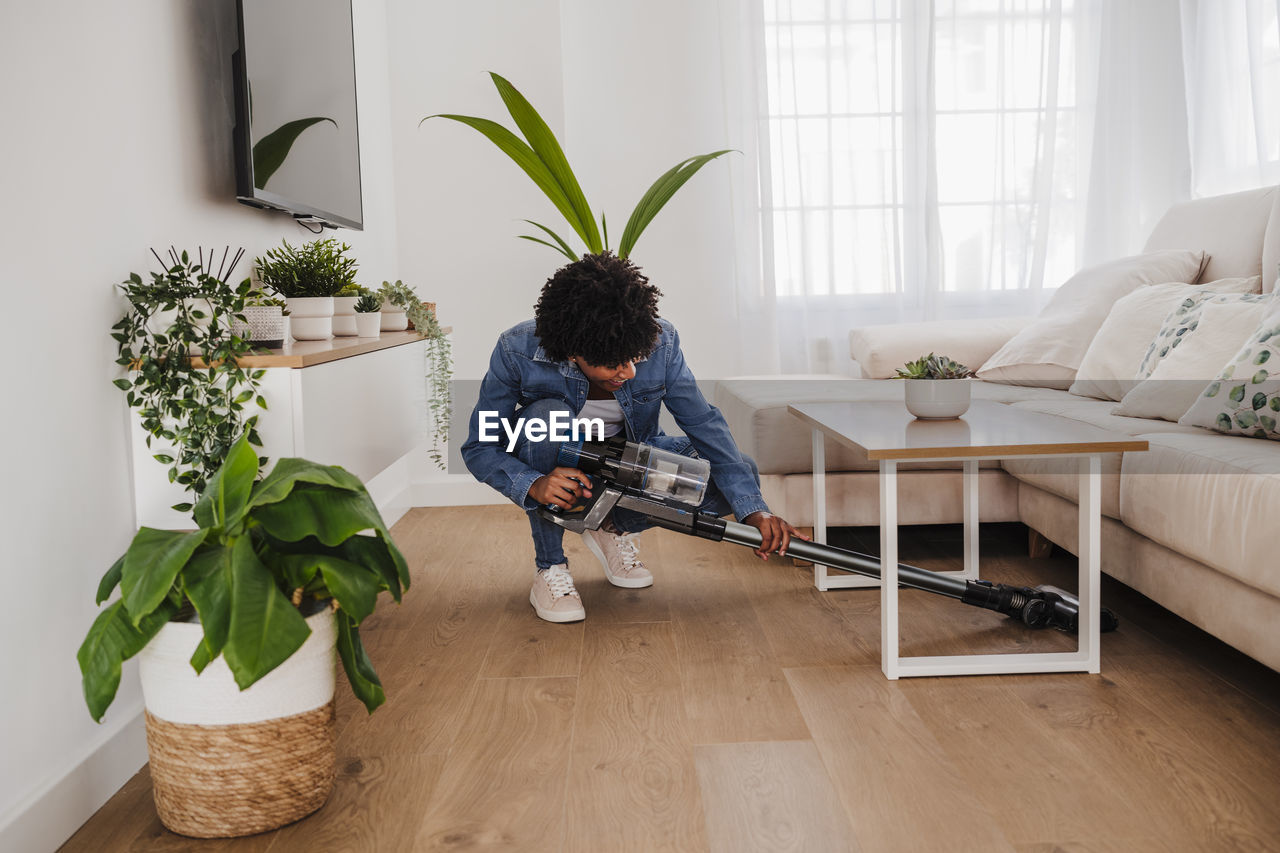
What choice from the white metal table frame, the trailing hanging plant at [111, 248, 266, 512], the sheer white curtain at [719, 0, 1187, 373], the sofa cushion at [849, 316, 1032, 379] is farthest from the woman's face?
the sheer white curtain at [719, 0, 1187, 373]

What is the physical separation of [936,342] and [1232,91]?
150 cm

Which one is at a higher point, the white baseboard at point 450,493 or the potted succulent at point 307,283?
the potted succulent at point 307,283

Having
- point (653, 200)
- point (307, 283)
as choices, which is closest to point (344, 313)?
point (307, 283)

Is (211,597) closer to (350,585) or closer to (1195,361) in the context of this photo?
(350,585)

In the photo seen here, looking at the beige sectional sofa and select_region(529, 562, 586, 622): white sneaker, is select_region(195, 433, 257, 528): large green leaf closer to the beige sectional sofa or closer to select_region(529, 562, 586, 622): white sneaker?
select_region(529, 562, 586, 622): white sneaker

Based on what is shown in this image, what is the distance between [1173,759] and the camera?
4.72 ft

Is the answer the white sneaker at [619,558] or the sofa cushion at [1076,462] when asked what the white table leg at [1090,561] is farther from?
the white sneaker at [619,558]

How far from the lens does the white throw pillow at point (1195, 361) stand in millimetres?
2121

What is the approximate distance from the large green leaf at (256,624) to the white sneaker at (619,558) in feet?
4.11

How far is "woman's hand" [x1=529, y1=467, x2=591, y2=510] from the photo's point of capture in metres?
2.00

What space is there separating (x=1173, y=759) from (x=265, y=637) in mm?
1248

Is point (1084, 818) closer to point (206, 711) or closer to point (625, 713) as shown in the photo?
point (625, 713)

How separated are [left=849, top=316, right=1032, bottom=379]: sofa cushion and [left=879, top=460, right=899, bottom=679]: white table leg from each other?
1379mm

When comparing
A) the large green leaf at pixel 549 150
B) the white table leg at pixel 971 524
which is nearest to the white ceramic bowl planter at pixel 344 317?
the large green leaf at pixel 549 150
